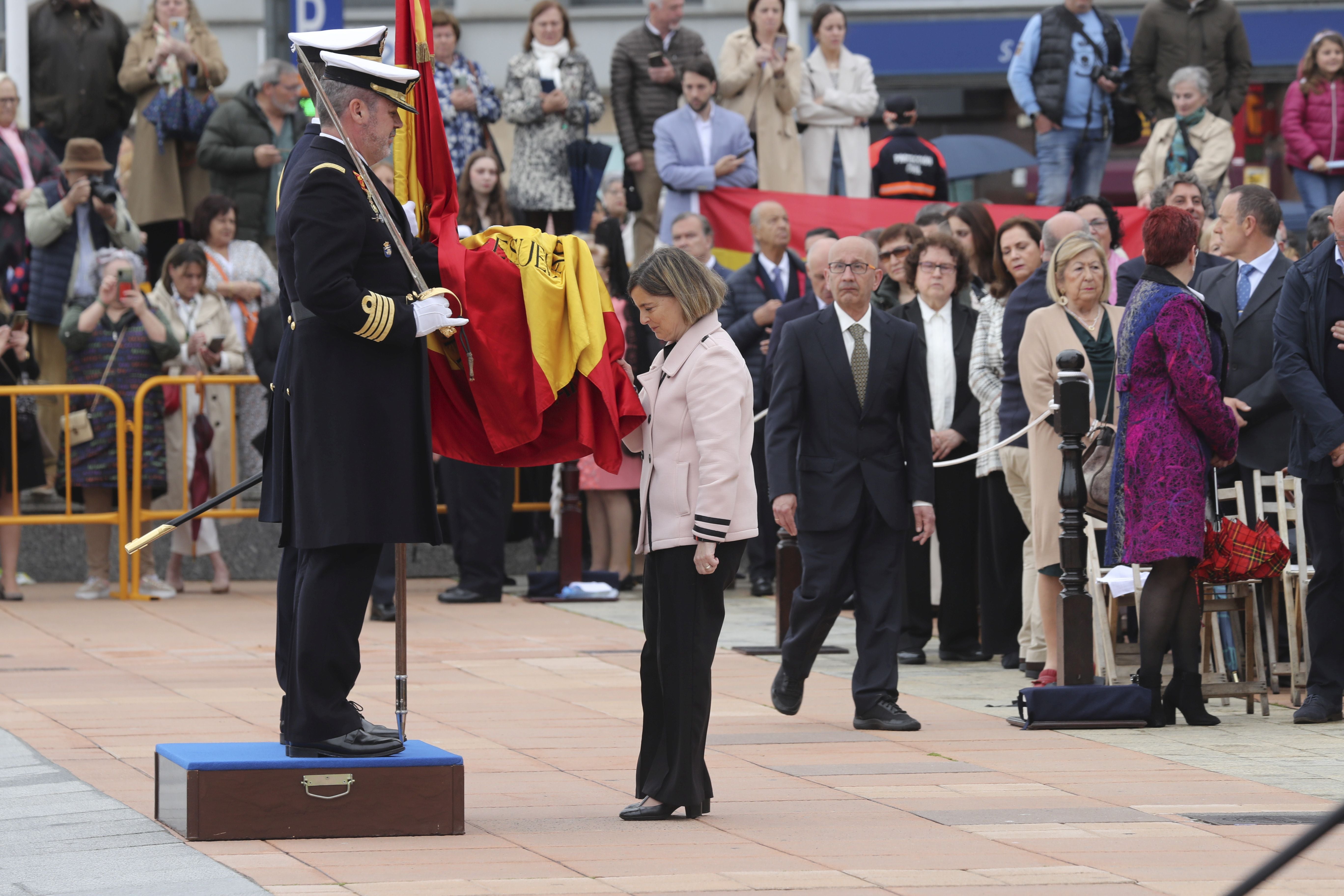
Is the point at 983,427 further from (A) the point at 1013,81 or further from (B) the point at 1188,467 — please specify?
(A) the point at 1013,81

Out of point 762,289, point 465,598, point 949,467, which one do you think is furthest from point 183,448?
point 949,467

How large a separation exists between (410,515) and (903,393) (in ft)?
10.8

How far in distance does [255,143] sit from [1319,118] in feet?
26.7

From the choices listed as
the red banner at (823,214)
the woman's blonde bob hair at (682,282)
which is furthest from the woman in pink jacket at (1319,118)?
the woman's blonde bob hair at (682,282)

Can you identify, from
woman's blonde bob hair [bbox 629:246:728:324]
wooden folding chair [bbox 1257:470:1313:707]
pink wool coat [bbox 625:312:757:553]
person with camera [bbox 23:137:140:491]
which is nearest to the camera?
pink wool coat [bbox 625:312:757:553]

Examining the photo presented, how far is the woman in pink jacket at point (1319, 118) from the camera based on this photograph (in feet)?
51.7

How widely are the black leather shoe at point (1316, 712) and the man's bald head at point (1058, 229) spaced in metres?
2.90

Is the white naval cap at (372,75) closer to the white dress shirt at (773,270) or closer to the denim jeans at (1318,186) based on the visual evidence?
the white dress shirt at (773,270)

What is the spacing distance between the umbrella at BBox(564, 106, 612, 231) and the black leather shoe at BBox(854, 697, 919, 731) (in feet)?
24.5

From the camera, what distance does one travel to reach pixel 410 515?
648cm

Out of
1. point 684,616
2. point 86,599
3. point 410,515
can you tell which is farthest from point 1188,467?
point 86,599

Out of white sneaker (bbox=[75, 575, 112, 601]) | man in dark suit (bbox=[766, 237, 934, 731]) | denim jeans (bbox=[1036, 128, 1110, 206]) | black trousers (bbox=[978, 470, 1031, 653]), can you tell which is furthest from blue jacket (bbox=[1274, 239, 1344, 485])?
white sneaker (bbox=[75, 575, 112, 601])

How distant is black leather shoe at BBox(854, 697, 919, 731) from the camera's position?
881 centimetres

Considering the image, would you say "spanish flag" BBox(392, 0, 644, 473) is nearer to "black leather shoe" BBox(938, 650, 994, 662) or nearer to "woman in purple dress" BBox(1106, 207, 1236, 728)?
"woman in purple dress" BBox(1106, 207, 1236, 728)
